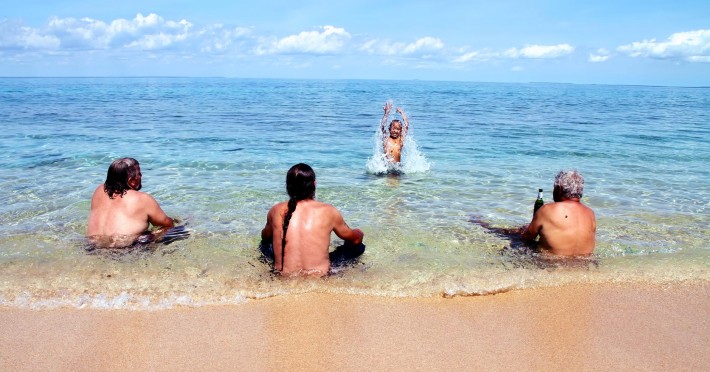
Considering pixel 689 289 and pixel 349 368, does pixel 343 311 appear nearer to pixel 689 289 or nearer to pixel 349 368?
pixel 349 368

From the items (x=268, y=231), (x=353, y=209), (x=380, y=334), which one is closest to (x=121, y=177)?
(x=268, y=231)

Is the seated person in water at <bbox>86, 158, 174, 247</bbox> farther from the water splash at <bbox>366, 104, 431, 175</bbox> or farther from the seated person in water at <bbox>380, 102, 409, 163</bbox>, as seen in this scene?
the seated person in water at <bbox>380, 102, 409, 163</bbox>

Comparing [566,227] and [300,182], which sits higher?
[300,182]

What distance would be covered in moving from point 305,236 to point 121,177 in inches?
96.3

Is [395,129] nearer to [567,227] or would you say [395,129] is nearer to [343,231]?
[567,227]

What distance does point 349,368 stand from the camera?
343 cm

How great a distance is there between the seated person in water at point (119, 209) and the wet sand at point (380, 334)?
66.6 inches

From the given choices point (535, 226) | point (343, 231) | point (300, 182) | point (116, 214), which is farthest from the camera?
point (116, 214)

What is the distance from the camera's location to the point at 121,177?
5785mm

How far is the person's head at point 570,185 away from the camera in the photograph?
17.5 ft

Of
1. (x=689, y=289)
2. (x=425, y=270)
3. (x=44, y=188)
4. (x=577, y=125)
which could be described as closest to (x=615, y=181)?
(x=689, y=289)

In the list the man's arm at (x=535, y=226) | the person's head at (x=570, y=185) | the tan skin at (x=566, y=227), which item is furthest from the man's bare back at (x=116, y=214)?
the person's head at (x=570, y=185)

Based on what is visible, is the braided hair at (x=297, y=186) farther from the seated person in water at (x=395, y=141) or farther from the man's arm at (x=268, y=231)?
the seated person in water at (x=395, y=141)

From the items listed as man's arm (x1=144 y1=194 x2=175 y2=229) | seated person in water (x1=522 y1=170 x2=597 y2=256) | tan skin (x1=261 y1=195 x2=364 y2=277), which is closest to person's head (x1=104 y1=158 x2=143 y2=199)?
man's arm (x1=144 y1=194 x2=175 y2=229)
